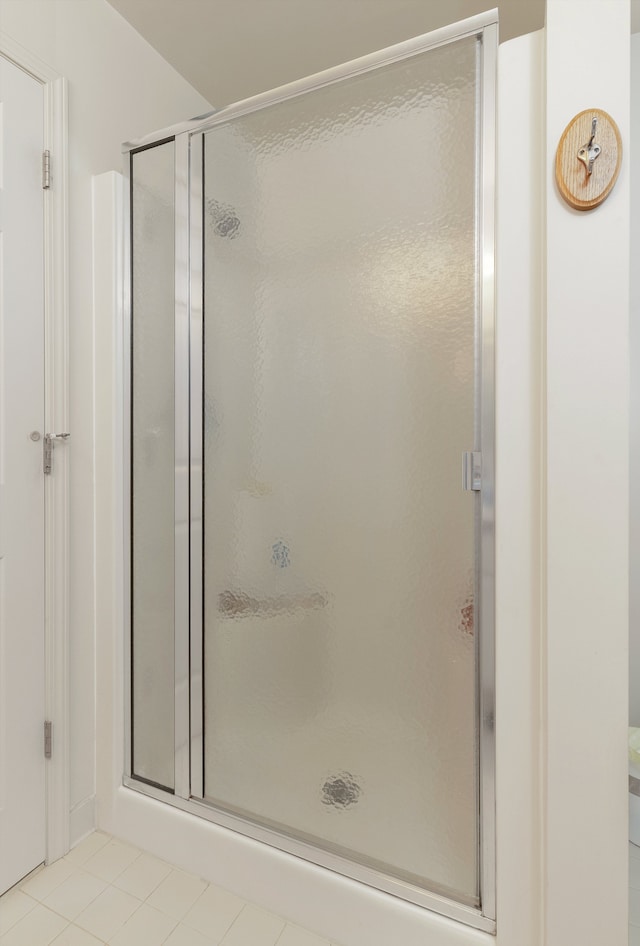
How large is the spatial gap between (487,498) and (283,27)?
174cm

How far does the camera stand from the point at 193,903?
133 centimetres

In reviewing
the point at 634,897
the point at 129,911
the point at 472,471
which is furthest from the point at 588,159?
the point at 129,911

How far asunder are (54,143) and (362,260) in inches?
38.0

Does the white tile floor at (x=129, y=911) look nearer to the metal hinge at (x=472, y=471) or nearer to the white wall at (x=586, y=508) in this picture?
the white wall at (x=586, y=508)

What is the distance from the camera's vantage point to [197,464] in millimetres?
1442

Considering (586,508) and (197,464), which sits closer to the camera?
(586,508)

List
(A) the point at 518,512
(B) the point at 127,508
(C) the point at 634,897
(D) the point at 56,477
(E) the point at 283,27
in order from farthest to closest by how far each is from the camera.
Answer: (E) the point at 283,27, (B) the point at 127,508, (D) the point at 56,477, (C) the point at 634,897, (A) the point at 518,512

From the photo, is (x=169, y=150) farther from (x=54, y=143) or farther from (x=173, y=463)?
(x=173, y=463)

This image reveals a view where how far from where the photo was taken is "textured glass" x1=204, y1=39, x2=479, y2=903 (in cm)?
112

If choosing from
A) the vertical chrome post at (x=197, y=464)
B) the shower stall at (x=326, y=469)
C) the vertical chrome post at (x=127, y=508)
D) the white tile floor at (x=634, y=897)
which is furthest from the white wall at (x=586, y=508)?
the vertical chrome post at (x=127, y=508)

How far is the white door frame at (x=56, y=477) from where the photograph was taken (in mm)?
1431

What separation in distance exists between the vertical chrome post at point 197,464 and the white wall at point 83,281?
0.37 m

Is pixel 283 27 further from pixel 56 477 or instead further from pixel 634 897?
pixel 634 897

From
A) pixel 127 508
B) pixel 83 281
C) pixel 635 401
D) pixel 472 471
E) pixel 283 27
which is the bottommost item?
pixel 127 508
